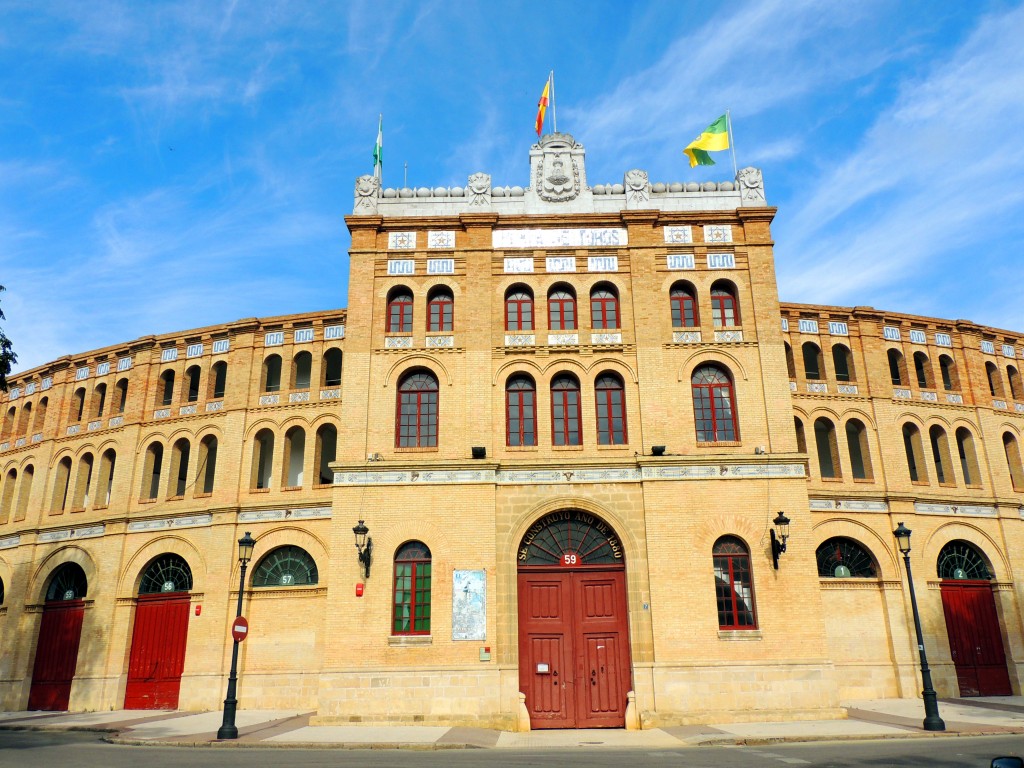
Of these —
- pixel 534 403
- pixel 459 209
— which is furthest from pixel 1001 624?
pixel 459 209

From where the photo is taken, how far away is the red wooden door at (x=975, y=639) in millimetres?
25922

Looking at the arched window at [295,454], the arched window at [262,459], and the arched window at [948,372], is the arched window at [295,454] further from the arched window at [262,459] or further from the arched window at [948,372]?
the arched window at [948,372]

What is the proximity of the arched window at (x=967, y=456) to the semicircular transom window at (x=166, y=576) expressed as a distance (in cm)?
2835

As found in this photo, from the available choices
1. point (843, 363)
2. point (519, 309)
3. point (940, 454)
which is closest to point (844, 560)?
point (940, 454)

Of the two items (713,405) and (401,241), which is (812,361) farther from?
(401,241)

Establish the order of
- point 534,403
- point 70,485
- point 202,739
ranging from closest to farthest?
1. point 202,739
2. point 534,403
3. point 70,485

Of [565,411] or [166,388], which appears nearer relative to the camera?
[565,411]

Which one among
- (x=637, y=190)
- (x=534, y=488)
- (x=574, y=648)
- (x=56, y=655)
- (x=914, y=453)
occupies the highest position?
(x=637, y=190)

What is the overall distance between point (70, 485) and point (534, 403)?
19.5 m

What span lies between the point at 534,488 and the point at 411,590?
419 cm

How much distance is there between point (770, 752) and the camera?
583 inches

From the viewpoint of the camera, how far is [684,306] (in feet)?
75.3

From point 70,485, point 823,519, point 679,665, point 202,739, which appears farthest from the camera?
point 70,485

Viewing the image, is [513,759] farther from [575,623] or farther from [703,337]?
[703,337]
